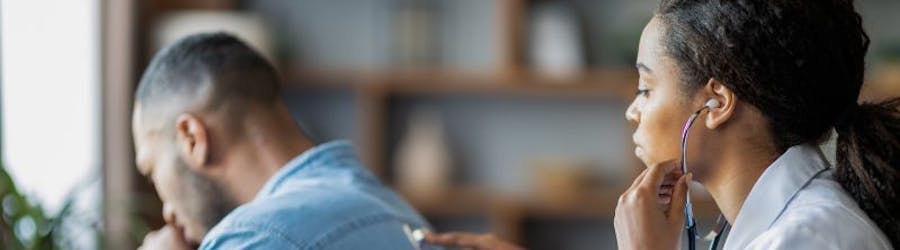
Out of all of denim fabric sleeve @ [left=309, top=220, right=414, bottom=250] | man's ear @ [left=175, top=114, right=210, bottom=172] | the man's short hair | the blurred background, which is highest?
the man's short hair

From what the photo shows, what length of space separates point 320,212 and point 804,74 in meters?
0.73

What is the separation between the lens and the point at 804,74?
55.4 inches

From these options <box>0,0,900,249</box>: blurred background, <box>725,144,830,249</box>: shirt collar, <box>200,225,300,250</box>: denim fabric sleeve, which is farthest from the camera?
<box>0,0,900,249</box>: blurred background

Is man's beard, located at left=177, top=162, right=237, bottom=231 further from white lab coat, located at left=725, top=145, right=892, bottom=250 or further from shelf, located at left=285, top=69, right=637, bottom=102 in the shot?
shelf, located at left=285, top=69, right=637, bottom=102

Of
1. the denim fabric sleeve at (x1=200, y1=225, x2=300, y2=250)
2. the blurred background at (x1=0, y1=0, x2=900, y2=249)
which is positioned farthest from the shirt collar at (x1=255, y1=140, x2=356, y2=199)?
the blurred background at (x1=0, y1=0, x2=900, y2=249)

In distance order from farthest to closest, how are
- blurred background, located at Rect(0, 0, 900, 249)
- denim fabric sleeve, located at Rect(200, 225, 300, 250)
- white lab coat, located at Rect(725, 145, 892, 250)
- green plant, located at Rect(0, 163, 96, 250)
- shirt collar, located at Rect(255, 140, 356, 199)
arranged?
blurred background, located at Rect(0, 0, 900, 249)
green plant, located at Rect(0, 163, 96, 250)
shirt collar, located at Rect(255, 140, 356, 199)
denim fabric sleeve, located at Rect(200, 225, 300, 250)
white lab coat, located at Rect(725, 145, 892, 250)

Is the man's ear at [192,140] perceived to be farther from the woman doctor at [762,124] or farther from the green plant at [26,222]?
the woman doctor at [762,124]

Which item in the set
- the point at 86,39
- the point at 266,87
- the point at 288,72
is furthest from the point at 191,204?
the point at 288,72

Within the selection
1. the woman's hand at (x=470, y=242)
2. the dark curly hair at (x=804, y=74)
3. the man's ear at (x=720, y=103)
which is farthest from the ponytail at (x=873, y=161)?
the woman's hand at (x=470, y=242)

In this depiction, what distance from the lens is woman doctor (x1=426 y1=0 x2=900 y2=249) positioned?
4.61 ft

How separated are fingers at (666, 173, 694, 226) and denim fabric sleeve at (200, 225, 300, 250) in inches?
22.7

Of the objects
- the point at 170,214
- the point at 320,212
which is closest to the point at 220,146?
the point at 170,214

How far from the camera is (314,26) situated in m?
4.82

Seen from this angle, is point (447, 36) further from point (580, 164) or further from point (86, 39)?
point (86, 39)
